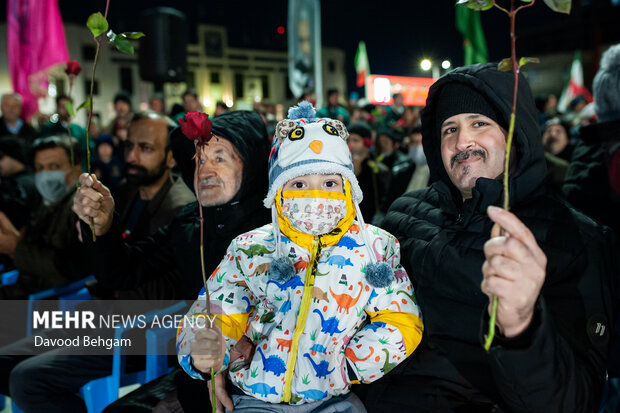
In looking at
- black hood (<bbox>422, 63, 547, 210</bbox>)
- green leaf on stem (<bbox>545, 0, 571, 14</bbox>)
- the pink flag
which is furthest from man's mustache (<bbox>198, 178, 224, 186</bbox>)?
the pink flag

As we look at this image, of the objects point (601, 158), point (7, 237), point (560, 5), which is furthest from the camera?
point (7, 237)

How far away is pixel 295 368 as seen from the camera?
173 cm

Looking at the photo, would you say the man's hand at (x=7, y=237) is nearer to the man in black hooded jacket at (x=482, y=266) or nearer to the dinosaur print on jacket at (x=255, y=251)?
the dinosaur print on jacket at (x=255, y=251)

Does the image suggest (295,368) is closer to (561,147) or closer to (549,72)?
(561,147)

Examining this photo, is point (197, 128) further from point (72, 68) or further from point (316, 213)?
point (72, 68)

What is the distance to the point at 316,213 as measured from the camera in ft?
5.96

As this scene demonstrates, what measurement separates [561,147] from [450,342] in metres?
4.58

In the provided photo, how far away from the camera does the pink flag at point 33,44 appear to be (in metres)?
6.41

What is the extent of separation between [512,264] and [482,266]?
0.47 metres

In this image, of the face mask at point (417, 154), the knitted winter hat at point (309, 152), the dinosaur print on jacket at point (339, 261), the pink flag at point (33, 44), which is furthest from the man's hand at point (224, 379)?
the pink flag at point (33, 44)

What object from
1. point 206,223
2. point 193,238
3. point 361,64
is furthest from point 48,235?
point 361,64

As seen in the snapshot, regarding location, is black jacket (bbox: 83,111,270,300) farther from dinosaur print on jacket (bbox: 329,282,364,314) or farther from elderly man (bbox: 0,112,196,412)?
dinosaur print on jacket (bbox: 329,282,364,314)

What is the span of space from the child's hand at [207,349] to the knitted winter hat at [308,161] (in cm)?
36

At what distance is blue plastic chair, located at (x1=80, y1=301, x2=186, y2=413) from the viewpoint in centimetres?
259
